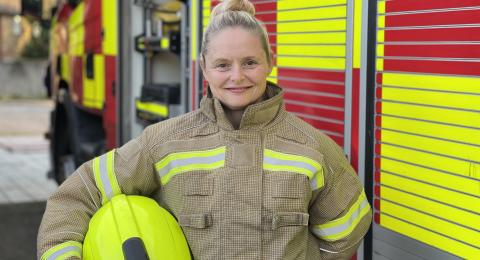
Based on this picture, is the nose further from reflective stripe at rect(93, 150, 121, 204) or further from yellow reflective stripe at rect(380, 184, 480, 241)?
yellow reflective stripe at rect(380, 184, 480, 241)

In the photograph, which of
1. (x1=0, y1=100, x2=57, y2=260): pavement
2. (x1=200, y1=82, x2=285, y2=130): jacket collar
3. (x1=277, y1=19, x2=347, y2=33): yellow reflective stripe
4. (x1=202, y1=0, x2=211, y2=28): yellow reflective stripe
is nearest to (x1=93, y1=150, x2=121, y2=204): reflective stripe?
(x1=200, y1=82, x2=285, y2=130): jacket collar

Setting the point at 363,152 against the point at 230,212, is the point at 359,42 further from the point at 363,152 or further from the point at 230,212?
the point at 230,212

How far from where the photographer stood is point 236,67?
1.98 m

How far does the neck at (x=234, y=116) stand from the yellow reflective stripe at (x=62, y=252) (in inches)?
21.3

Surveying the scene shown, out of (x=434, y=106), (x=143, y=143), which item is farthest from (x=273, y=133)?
(x=434, y=106)

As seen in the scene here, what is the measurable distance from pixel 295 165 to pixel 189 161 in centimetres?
29

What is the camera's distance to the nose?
6.48 feet

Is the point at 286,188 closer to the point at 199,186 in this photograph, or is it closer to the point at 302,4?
the point at 199,186

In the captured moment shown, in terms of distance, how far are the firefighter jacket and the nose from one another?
9 centimetres

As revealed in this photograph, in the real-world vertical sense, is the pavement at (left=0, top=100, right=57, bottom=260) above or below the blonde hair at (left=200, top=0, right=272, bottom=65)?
below

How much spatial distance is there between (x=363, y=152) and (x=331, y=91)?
29cm

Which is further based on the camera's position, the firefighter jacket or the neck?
the neck

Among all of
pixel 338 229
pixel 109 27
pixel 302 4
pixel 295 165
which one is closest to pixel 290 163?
pixel 295 165

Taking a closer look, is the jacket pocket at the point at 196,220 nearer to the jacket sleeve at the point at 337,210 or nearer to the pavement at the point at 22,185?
the jacket sleeve at the point at 337,210
